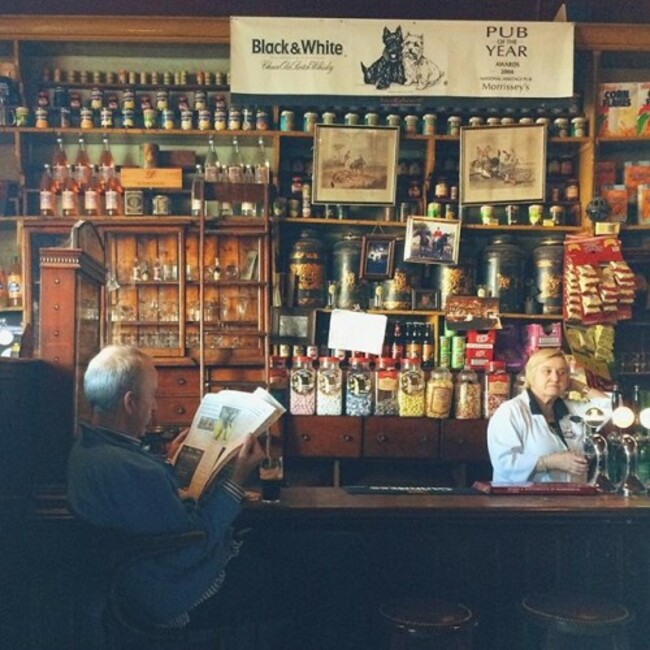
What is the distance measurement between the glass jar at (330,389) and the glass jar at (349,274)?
0.38m

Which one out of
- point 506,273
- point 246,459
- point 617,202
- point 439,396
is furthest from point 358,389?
point 246,459

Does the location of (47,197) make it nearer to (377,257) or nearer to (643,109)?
(377,257)

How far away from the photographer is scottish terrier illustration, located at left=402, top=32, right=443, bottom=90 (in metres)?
4.96

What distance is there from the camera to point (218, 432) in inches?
99.0

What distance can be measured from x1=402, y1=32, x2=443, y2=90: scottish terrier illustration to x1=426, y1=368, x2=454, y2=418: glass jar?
5.40ft

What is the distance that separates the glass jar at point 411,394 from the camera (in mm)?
4812

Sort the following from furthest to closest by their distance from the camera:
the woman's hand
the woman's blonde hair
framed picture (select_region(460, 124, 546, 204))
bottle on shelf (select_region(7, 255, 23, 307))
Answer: framed picture (select_region(460, 124, 546, 204)), bottle on shelf (select_region(7, 255, 23, 307)), the woman's blonde hair, the woman's hand

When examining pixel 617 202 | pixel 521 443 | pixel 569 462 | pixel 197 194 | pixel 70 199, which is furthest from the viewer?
pixel 617 202

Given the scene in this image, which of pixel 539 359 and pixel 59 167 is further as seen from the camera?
pixel 59 167

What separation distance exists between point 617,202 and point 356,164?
1.53 meters

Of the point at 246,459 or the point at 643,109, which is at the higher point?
the point at 643,109

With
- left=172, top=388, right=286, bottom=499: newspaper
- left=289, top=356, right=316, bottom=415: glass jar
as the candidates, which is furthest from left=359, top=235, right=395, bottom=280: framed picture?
left=172, top=388, right=286, bottom=499: newspaper

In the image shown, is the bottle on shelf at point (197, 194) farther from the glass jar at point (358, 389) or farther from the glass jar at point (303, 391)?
the glass jar at point (358, 389)

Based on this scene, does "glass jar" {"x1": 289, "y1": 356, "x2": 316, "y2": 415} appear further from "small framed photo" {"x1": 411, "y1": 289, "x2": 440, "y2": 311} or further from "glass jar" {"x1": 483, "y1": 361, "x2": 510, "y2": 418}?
"glass jar" {"x1": 483, "y1": 361, "x2": 510, "y2": 418}
